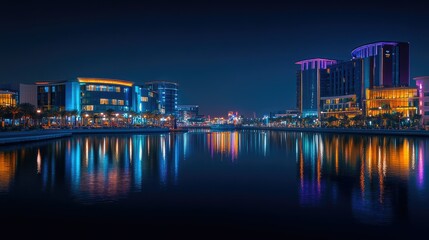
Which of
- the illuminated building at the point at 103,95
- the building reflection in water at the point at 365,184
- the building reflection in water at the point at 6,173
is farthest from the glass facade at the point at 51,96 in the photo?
the building reflection in water at the point at 365,184

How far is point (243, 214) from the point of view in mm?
12828

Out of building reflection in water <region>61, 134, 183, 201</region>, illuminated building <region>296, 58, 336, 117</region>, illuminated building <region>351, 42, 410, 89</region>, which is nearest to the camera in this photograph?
building reflection in water <region>61, 134, 183, 201</region>

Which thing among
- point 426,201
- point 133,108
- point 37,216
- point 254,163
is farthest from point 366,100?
point 37,216

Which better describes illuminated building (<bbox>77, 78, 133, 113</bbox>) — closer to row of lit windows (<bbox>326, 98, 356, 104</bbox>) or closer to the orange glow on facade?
the orange glow on facade

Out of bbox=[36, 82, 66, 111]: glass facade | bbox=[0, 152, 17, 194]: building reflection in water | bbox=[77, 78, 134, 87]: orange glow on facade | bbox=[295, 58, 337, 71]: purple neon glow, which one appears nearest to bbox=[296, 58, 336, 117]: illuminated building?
bbox=[295, 58, 337, 71]: purple neon glow

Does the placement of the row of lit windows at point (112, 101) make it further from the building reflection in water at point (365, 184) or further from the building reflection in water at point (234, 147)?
the building reflection in water at point (365, 184)

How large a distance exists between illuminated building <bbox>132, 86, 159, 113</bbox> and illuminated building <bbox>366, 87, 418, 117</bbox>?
76.0 m

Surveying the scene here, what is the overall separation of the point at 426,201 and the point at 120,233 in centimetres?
1177

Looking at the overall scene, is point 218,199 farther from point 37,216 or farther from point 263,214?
point 37,216

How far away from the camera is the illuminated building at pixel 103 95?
118 m

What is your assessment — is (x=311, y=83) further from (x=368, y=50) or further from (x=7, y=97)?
(x=7, y=97)

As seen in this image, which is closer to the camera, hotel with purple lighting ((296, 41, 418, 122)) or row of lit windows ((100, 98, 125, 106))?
hotel with purple lighting ((296, 41, 418, 122))

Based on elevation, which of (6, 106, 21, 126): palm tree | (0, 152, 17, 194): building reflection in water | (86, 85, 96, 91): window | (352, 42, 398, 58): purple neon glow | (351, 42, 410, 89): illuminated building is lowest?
(0, 152, 17, 194): building reflection in water

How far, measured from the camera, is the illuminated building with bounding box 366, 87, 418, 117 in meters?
102
